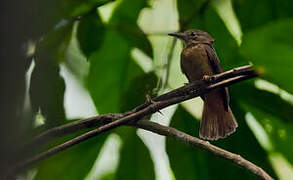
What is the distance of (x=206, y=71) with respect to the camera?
2859 mm

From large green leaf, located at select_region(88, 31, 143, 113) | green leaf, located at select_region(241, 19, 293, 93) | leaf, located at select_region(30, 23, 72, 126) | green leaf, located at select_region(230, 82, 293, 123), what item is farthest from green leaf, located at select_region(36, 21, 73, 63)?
green leaf, located at select_region(241, 19, 293, 93)

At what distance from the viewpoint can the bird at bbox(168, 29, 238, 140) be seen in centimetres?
237

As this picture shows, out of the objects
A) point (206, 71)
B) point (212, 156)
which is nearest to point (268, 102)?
point (212, 156)

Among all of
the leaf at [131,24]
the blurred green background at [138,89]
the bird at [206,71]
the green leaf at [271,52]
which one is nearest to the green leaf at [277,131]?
the blurred green background at [138,89]

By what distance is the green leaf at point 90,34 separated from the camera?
2.01 m

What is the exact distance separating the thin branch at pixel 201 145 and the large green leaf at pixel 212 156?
8 cm

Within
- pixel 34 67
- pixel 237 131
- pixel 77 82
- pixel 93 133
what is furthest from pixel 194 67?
pixel 93 133

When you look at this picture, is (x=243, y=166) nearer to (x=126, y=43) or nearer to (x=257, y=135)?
(x=257, y=135)

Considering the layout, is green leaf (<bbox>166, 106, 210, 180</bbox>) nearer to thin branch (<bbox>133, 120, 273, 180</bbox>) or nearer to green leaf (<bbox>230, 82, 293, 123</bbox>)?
thin branch (<bbox>133, 120, 273, 180</bbox>)

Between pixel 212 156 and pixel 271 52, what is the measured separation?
1051 mm

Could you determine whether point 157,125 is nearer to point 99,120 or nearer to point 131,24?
point 99,120

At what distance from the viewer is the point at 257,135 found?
1.89m

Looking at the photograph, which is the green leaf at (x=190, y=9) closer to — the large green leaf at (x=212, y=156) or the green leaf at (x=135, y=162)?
the large green leaf at (x=212, y=156)

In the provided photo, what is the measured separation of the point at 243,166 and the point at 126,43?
2.71 ft
